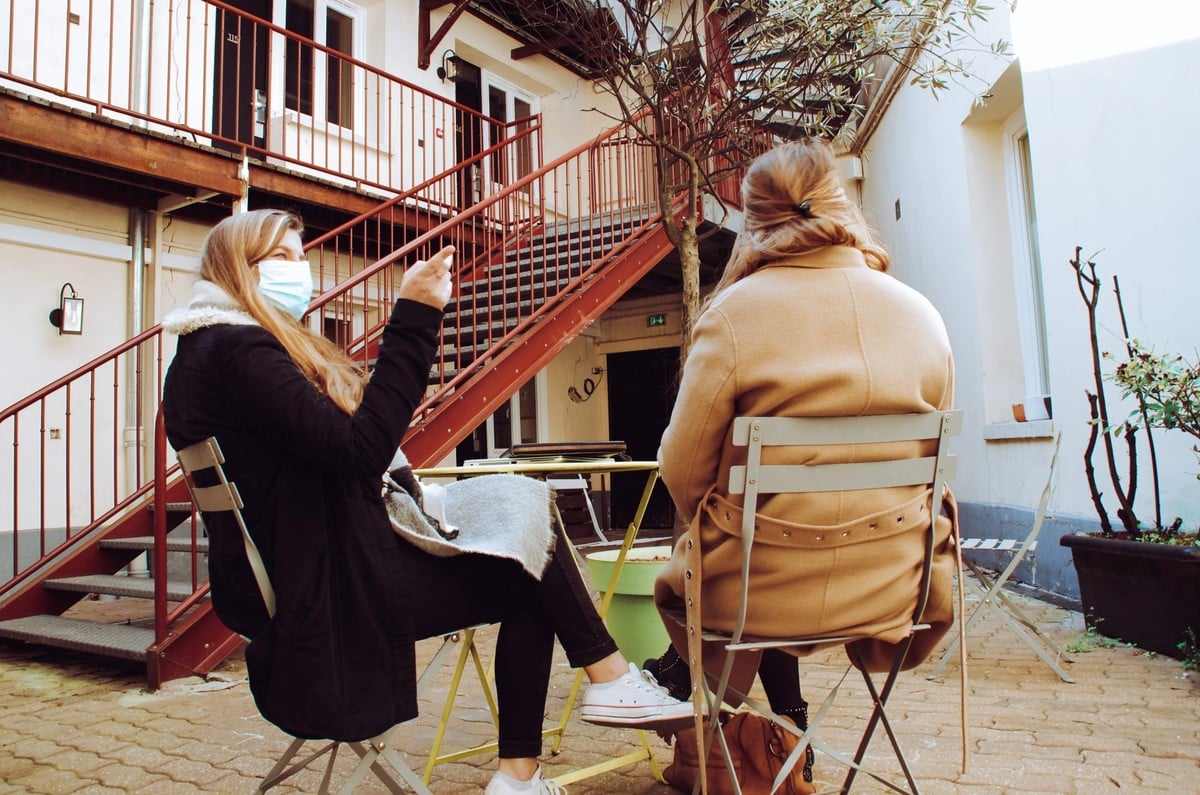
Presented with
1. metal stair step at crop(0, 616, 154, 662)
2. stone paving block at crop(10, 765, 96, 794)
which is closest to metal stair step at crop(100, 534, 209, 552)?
metal stair step at crop(0, 616, 154, 662)

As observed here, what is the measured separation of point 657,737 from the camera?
2709 millimetres

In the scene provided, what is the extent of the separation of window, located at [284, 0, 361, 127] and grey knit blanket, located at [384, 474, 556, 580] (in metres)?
7.02

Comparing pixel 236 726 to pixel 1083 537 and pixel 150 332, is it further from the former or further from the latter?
pixel 1083 537

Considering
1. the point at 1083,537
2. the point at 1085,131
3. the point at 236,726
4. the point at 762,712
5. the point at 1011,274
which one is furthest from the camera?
the point at 1011,274

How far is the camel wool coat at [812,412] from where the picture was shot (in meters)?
1.58

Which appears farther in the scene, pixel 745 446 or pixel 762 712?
pixel 762 712

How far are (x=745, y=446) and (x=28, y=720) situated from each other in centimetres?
325

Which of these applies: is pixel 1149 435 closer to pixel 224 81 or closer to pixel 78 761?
Result: pixel 78 761

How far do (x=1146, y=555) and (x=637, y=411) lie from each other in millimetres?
8387

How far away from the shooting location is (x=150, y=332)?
489 centimetres

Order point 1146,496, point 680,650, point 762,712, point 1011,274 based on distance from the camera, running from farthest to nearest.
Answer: point 1011,274
point 1146,496
point 680,650
point 762,712

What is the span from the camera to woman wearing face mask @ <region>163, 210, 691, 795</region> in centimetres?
158

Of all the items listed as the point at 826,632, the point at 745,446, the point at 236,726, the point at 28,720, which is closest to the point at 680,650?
the point at 826,632

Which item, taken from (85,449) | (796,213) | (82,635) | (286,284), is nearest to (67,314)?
(85,449)
